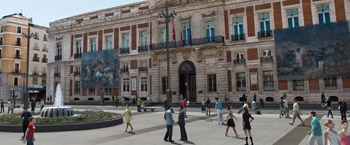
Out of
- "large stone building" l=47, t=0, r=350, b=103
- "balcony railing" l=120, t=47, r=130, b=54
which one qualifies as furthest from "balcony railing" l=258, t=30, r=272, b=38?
"balcony railing" l=120, t=47, r=130, b=54

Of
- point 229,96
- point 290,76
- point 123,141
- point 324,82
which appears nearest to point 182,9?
point 229,96

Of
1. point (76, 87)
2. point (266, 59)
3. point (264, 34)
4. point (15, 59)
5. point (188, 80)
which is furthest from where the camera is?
point (15, 59)

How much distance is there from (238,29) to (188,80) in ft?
30.0

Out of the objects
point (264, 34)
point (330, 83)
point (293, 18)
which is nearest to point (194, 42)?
point (264, 34)

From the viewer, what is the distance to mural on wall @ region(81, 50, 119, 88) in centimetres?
3644

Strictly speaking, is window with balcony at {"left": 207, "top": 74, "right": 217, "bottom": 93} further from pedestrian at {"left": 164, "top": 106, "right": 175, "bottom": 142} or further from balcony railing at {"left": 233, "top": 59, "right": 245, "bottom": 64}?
pedestrian at {"left": 164, "top": 106, "right": 175, "bottom": 142}

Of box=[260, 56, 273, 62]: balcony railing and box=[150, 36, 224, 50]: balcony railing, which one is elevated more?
box=[150, 36, 224, 50]: balcony railing

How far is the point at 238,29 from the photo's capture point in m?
29.4

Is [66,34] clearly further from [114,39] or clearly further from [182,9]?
[182,9]

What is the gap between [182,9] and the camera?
32.2 m

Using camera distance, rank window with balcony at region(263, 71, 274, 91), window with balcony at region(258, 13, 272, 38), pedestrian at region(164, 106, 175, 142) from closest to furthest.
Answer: pedestrian at region(164, 106, 175, 142) → window with balcony at region(263, 71, 274, 91) → window with balcony at region(258, 13, 272, 38)

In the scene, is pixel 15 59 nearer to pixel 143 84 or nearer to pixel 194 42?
pixel 143 84

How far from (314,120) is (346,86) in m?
21.0

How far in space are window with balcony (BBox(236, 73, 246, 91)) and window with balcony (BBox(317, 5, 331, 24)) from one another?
1003 centimetres
